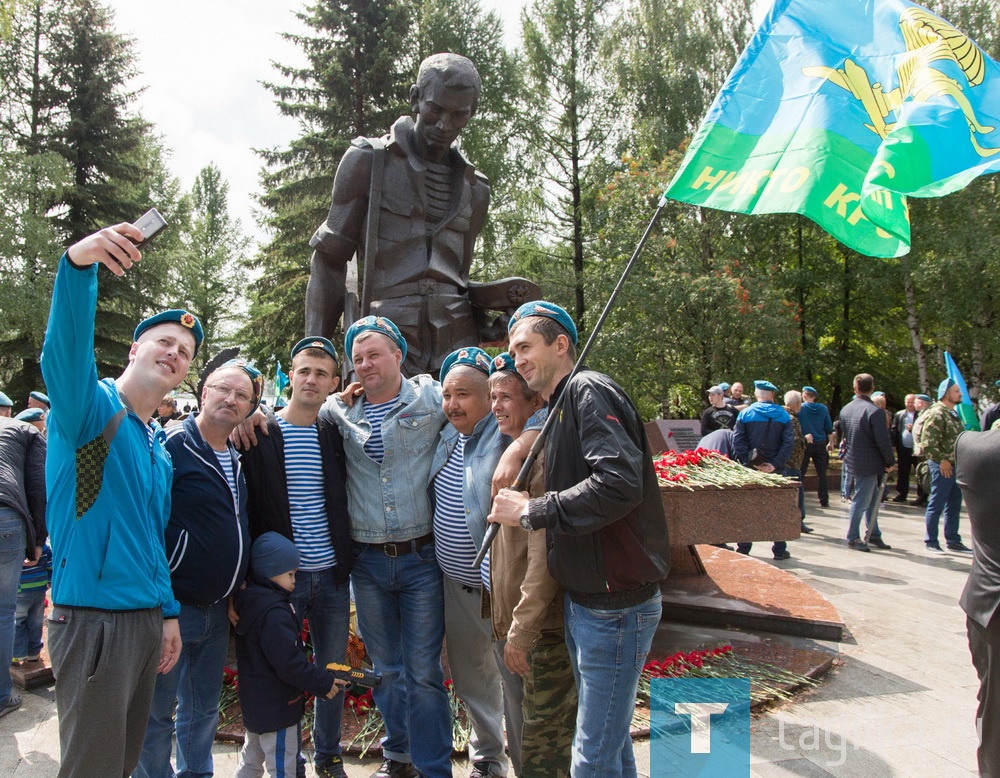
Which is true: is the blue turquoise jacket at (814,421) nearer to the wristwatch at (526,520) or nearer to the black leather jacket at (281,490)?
the black leather jacket at (281,490)

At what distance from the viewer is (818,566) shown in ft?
25.4

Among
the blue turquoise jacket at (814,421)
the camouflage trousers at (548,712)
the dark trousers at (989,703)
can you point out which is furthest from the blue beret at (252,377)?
the blue turquoise jacket at (814,421)

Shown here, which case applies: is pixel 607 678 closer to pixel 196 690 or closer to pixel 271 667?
pixel 271 667

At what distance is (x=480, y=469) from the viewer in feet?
9.45

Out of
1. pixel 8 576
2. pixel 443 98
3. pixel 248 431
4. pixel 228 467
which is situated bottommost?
pixel 8 576

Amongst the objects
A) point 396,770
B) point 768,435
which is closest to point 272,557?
point 396,770

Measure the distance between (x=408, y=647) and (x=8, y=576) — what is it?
2.77 m

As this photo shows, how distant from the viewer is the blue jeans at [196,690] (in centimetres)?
265

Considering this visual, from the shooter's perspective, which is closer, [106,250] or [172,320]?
[106,250]

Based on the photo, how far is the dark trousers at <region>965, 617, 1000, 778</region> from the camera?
A: 8.30ft

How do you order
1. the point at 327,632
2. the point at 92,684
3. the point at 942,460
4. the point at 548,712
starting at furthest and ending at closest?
1. the point at 942,460
2. the point at 327,632
3. the point at 548,712
4. the point at 92,684

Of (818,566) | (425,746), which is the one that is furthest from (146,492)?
(818,566)

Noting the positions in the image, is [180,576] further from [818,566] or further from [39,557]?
[818,566]

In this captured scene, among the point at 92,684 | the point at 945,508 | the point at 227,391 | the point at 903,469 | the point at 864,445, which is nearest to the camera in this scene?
the point at 92,684
